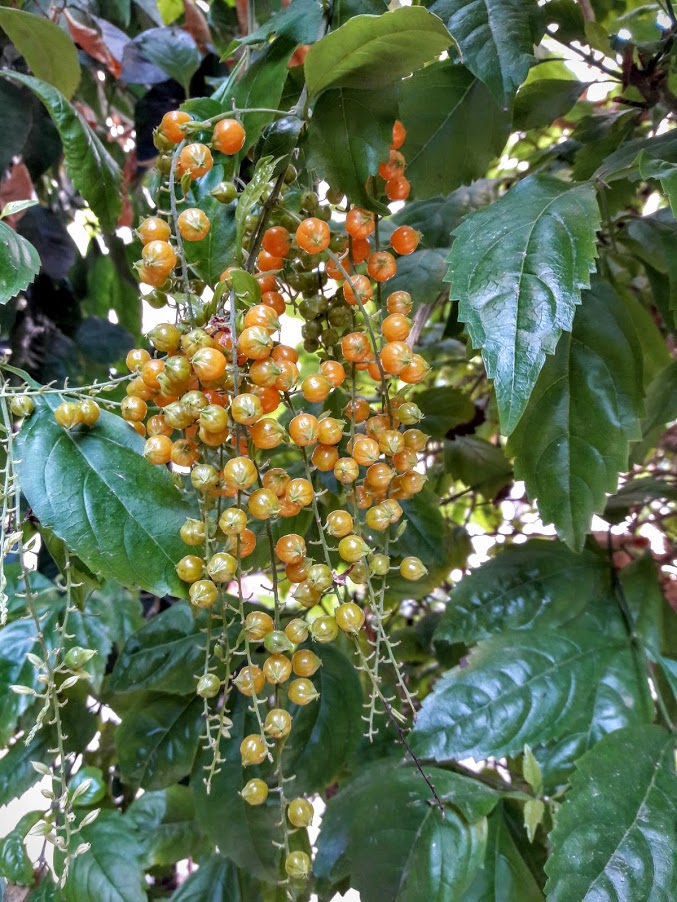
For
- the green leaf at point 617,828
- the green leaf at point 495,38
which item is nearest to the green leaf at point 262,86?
the green leaf at point 495,38

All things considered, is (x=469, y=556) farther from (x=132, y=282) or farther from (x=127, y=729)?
(x=132, y=282)

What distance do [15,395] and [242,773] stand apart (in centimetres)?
42

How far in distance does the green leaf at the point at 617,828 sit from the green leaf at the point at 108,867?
407 mm

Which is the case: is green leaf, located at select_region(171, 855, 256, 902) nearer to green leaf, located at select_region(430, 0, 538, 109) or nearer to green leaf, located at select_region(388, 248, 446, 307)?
green leaf, located at select_region(388, 248, 446, 307)

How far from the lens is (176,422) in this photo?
363mm

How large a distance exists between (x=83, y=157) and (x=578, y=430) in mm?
471

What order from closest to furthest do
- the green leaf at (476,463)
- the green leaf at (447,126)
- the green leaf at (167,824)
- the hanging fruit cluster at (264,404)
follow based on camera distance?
the hanging fruit cluster at (264,404)
the green leaf at (447,126)
the green leaf at (167,824)
the green leaf at (476,463)

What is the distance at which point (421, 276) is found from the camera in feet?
2.28

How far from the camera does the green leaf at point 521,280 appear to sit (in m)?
0.38

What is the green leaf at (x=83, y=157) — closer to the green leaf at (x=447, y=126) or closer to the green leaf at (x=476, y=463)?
the green leaf at (x=447, y=126)

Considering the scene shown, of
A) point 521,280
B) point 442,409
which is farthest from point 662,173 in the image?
point 442,409

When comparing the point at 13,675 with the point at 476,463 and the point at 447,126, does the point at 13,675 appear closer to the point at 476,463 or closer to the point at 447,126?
the point at 476,463

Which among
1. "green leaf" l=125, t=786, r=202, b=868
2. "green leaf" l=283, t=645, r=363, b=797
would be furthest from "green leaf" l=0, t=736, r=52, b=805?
"green leaf" l=283, t=645, r=363, b=797

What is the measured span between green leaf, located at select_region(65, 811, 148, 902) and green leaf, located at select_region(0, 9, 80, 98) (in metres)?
0.73
